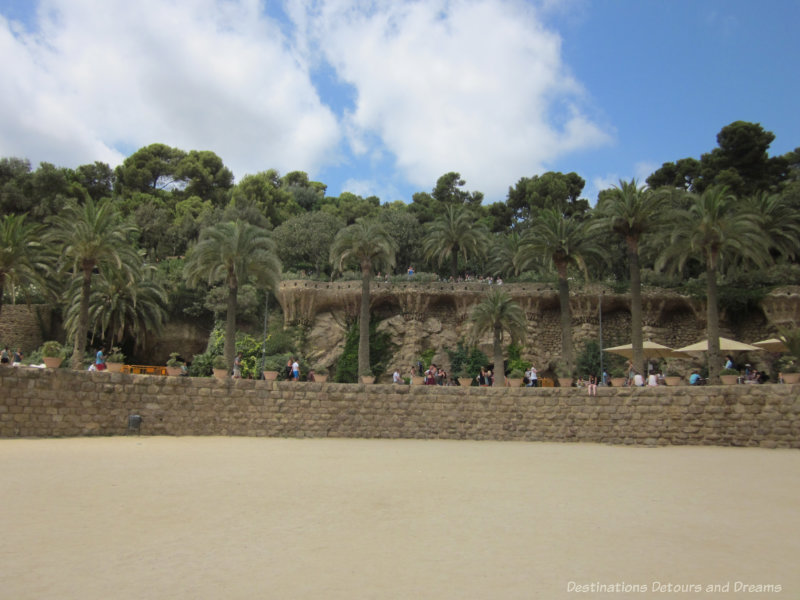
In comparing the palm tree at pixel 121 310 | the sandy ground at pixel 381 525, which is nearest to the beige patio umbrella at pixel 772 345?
the sandy ground at pixel 381 525

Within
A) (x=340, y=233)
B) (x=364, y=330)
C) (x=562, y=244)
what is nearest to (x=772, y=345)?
(x=562, y=244)

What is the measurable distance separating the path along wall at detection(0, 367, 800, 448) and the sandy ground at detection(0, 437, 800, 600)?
233 cm

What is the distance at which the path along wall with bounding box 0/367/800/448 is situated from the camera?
18.8m

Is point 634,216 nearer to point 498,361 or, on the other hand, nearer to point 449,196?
point 498,361

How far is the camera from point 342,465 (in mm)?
15398

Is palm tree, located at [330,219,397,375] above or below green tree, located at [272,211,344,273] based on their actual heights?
below

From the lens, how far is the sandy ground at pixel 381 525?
7.11 meters

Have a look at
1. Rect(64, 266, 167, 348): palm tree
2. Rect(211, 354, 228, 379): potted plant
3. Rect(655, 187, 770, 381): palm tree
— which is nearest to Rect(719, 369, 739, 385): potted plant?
Rect(655, 187, 770, 381): palm tree

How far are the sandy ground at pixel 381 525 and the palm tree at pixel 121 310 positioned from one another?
19334 mm

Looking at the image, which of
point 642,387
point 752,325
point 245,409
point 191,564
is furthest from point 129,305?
point 752,325

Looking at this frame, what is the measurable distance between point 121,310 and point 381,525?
97.8 feet

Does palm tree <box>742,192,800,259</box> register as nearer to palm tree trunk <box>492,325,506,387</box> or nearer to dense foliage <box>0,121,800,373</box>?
dense foliage <box>0,121,800,373</box>

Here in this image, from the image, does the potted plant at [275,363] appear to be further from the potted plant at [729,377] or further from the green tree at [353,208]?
the green tree at [353,208]

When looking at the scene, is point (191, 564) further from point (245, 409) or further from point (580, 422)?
point (580, 422)
